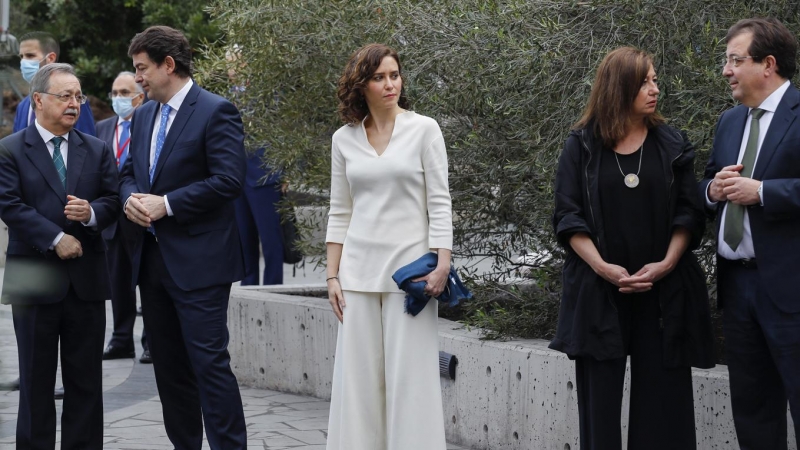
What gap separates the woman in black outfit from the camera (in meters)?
4.98

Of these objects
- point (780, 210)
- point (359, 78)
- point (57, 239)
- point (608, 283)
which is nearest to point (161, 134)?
point (57, 239)

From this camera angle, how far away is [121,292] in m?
9.33

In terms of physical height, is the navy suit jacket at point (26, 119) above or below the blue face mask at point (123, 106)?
below

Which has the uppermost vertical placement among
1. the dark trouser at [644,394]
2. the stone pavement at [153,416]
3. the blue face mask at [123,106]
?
the blue face mask at [123,106]

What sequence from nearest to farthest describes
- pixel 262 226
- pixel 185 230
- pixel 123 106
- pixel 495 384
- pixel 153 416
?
pixel 185 230 → pixel 495 384 → pixel 153 416 → pixel 123 106 → pixel 262 226

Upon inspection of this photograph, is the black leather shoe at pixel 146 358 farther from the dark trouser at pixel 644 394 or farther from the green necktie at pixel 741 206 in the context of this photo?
the green necktie at pixel 741 206

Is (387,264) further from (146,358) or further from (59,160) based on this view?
(146,358)

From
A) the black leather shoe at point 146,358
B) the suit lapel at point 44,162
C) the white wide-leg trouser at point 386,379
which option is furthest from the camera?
the black leather shoe at point 146,358

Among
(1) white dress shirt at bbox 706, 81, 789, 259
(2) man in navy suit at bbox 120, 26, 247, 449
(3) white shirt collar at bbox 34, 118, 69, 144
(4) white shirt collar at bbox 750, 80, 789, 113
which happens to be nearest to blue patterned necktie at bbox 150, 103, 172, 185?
(2) man in navy suit at bbox 120, 26, 247, 449

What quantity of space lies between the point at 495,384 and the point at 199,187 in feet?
6.43

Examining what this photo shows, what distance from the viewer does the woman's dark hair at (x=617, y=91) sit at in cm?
500

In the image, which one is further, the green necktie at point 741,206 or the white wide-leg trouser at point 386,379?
the white wide-leg trouser at point 386,379

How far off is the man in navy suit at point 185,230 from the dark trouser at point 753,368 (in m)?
2.35

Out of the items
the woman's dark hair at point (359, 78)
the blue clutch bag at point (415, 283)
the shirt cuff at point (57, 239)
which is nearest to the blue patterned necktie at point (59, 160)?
the shirt cuff at point (57, 239)
